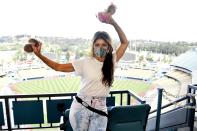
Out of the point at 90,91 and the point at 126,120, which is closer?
the point at 90,91

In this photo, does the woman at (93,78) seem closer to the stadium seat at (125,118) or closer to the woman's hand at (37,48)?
the woman's hand at (37,48)

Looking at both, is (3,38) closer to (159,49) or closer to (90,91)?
(90,91)

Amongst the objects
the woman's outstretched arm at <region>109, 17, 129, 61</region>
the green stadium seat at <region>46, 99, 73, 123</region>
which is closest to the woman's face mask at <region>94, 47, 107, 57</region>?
the woman's outstretched arm at <region>109, 17, 129, 61</region>

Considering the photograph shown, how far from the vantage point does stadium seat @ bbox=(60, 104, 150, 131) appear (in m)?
1.43

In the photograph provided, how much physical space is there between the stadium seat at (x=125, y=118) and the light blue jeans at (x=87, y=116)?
128 millimetres

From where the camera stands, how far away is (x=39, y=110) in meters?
2.09

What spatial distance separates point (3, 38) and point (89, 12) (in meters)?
0.95

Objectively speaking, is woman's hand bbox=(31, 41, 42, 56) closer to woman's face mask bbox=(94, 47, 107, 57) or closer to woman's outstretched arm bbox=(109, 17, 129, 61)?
woman's face mask bbox=(94, 47, 107, 57)

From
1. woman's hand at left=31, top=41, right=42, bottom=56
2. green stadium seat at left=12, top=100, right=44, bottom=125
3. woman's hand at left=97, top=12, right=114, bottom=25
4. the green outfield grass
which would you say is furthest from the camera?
the green outfield grass

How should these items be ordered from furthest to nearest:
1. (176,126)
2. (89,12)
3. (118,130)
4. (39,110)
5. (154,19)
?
(154,19) < (176,126) < (39,110) < (89,12) < (118,130)

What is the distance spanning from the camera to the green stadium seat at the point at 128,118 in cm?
143

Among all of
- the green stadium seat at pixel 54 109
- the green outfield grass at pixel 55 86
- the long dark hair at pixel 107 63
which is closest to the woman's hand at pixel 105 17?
the long dark hair at pixel 107 63

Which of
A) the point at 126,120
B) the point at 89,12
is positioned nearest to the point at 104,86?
the point at 126,120

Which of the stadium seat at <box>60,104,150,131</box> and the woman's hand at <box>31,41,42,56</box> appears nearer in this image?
the woman's hand at <box>31,41,42,56</box>
